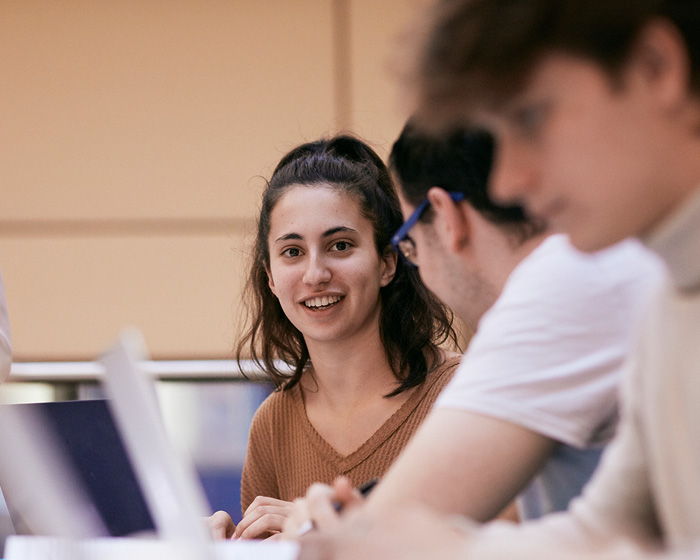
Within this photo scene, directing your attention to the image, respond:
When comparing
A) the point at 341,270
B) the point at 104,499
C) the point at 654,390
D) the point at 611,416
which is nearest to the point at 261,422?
the point at 341,270

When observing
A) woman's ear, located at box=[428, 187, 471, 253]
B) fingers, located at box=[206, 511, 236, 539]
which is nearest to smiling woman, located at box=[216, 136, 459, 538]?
fingers, located at box=[206, 511, 236, 539]

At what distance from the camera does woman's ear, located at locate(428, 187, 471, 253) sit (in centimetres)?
94

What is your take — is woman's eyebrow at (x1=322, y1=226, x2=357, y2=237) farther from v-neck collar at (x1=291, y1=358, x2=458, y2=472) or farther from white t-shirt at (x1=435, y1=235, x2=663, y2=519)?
white t-shirt at (x1=435, y1=235, x2=663, y2=519)

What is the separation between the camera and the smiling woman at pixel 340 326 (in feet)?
4.94

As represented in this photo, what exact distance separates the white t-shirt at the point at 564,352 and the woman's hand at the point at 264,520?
432mm

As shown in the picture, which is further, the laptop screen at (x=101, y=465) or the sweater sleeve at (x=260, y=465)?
the sweater sleeve at (x=260, y=465)

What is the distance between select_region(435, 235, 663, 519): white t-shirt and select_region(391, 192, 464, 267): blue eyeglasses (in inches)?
7.3

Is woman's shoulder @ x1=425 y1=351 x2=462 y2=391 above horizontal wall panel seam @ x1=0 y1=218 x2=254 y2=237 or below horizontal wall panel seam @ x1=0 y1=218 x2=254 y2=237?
below

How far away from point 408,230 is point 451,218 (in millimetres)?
103

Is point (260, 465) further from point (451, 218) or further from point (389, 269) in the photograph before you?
point (451, 218)

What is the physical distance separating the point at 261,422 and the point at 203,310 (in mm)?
1030

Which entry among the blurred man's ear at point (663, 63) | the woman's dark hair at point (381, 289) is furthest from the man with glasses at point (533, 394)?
the woman's dark hair at point (381, 289)

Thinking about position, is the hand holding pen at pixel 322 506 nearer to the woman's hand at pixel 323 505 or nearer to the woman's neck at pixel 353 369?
the woman's hand at pixel 323 505

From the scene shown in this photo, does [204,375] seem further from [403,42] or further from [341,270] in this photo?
[403,42]
